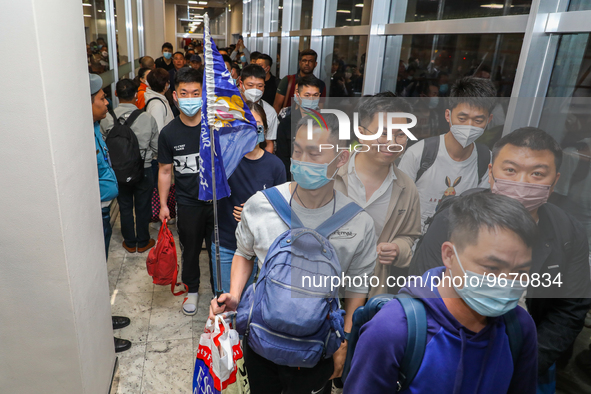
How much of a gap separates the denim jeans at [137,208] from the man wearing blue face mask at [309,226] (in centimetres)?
272

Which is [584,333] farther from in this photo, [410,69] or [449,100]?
[410,69]

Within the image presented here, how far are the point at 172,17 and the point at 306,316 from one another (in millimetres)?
26034

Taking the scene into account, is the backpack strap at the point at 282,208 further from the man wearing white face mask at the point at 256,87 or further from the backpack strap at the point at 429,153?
the man wearing white face mask at the point at 256,87

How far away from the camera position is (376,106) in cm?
136

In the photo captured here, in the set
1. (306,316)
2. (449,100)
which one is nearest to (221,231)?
(306,316)

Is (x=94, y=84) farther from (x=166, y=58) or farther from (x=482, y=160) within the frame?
(x=166, y=58)

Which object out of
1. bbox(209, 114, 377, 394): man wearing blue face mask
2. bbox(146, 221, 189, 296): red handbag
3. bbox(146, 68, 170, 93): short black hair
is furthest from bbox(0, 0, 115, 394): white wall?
bbox(146, 68, 170, 93): short black hair

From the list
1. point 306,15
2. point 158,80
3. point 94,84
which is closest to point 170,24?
point 306,15

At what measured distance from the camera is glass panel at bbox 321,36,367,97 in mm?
4555

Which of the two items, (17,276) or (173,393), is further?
(173,393)

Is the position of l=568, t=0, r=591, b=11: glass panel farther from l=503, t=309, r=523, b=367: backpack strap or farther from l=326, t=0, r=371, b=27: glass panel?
l=326, t=0, r=371, b=27: glass panel

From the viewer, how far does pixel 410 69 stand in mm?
3645

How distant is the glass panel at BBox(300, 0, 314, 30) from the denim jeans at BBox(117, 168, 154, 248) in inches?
164

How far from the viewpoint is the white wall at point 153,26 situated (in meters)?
13.8
